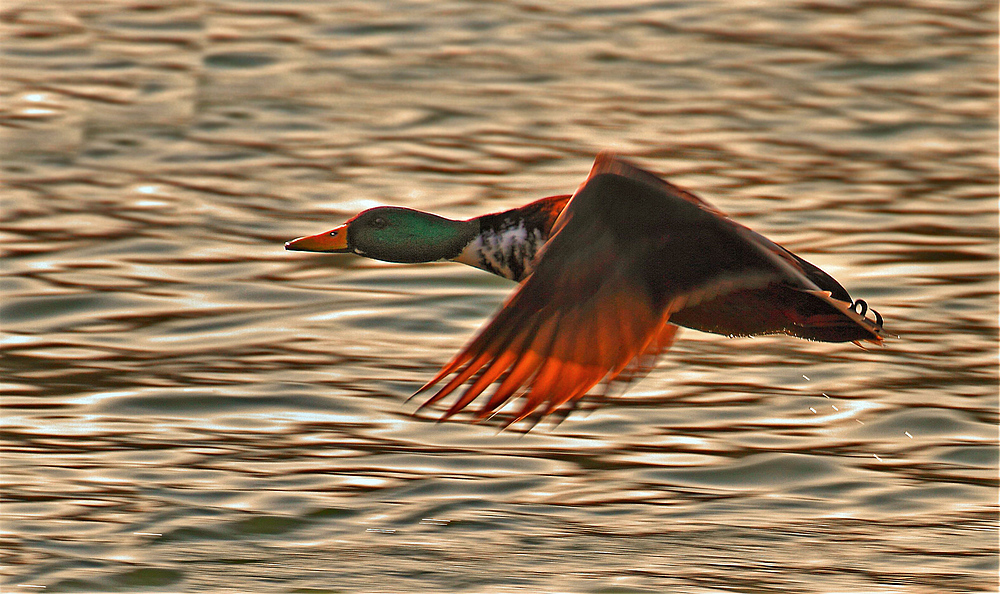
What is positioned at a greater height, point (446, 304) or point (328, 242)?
point (328, 242)

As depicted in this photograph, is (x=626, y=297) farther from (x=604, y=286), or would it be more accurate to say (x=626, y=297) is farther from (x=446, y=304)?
(x=446, y=304)

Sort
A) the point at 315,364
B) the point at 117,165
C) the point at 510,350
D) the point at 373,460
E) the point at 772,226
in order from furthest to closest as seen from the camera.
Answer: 1. the point at 117,165
2. the point at 772,226
3. the point at 315,364
4. the point at 373,460
5. the point at 510,350

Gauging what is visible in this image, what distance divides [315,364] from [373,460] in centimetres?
92

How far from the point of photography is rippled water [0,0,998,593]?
480cm

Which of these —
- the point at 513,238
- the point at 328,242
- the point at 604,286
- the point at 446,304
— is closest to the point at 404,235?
the point at 328,242

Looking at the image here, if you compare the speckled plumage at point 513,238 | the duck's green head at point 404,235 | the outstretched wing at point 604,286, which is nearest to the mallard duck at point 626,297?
the outstretched wing at point 604,286

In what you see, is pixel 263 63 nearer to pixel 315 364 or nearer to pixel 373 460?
pixel 315 364

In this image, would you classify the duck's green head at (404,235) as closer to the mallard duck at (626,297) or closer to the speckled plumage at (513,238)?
the speckled plumage at (513,238)

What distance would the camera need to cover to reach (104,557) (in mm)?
4605

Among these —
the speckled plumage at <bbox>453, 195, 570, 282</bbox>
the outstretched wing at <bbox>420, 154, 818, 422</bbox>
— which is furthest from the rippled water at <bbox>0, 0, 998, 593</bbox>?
the outstretched wing at <bbox>420, 154, 818, 422</bbox>

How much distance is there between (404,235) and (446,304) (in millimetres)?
1690

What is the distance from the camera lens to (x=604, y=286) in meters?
3.93

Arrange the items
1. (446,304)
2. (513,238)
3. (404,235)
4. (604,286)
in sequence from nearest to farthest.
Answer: (604,286) < (513,238) < (404,235) < (446,304)

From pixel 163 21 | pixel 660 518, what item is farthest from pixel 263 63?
pixel 660 518
